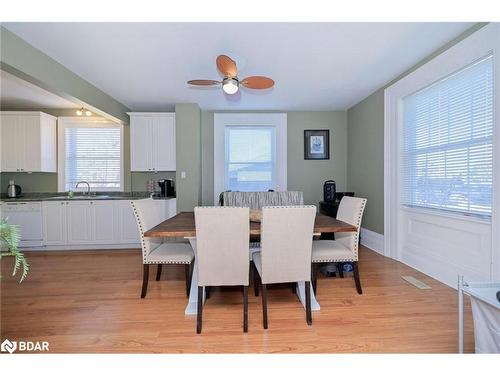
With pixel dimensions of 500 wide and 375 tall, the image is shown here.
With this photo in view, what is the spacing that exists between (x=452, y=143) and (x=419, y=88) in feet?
2.49

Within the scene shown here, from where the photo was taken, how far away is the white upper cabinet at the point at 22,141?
Answer: 155 inches

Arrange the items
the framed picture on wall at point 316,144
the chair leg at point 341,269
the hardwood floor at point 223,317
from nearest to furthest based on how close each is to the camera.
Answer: the hardwood floor at point 223,317 → the chair leg at point 341,269 → the framed picture on wall at point 316,144

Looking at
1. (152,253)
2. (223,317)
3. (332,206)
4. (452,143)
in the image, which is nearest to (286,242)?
(223,317)

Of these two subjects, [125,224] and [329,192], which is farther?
[329,192]

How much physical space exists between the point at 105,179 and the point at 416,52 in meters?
4.91

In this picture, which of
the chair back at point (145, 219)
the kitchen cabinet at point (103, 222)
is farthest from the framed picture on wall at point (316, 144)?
the kitchen cabinet at point (103, 222)

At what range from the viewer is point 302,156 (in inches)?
185

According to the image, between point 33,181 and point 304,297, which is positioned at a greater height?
point 33,181

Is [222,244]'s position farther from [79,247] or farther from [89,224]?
[79,247]

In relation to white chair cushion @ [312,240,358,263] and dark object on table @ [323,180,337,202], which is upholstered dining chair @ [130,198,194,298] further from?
dark object on table @ [323,180,337,202]

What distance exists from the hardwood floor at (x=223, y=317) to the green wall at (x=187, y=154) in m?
1.57

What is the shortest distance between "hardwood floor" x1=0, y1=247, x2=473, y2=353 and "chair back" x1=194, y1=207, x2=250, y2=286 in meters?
0.39

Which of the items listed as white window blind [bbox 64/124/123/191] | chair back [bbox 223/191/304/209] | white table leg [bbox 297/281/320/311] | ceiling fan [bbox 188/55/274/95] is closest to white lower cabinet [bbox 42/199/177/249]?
white window blind [bbox 64/124/123/191]

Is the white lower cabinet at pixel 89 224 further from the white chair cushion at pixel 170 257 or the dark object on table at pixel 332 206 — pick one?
the dark object on table at pixel 332 206
